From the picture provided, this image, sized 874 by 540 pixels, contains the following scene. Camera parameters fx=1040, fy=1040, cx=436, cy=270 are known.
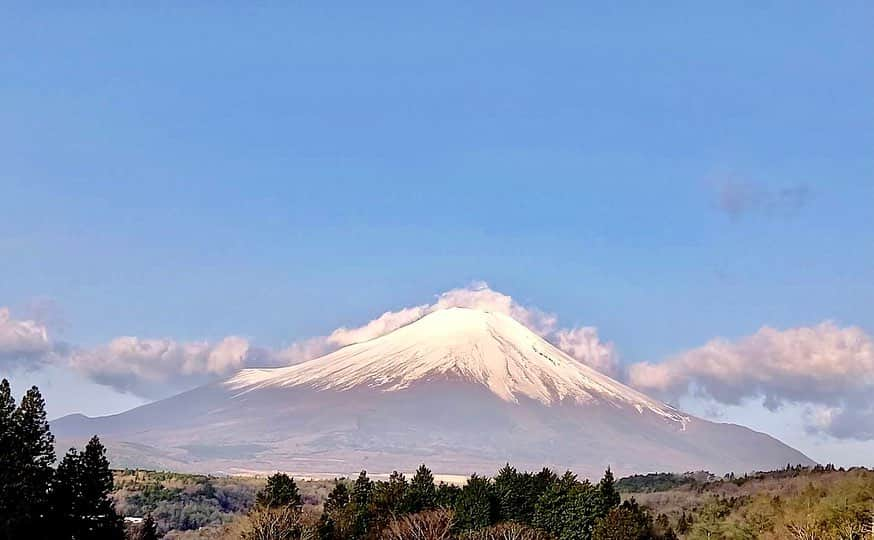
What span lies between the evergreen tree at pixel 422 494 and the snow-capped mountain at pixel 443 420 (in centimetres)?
10559

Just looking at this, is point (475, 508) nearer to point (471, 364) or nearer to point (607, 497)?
point (607, 497)

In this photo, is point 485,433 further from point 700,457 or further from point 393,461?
point 700,457

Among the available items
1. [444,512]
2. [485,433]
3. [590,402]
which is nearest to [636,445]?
[590,402]

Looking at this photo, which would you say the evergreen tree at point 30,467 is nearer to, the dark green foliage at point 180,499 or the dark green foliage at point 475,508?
the dark green foliage at point 475,508

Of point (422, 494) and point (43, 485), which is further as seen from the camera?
point (422, 494)

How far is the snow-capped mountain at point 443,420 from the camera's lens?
6678 inches

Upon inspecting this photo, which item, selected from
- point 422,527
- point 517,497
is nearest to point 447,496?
point 517,497

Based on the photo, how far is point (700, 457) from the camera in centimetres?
19562

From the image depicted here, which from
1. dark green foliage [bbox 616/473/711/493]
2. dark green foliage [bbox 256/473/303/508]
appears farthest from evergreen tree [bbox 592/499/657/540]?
dark green foliage [bbox 616/473/711/493]

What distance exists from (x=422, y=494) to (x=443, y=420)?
127948 millimetres

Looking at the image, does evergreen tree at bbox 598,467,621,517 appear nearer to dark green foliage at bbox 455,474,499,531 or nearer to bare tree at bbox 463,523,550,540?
bare tree at bbox 463,523,550,540

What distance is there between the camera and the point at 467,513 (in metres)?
50.7

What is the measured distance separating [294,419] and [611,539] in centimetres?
14517

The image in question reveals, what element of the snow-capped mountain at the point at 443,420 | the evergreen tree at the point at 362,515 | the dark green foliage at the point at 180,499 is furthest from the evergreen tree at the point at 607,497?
the snow-capped mountain at the point at 443,420
